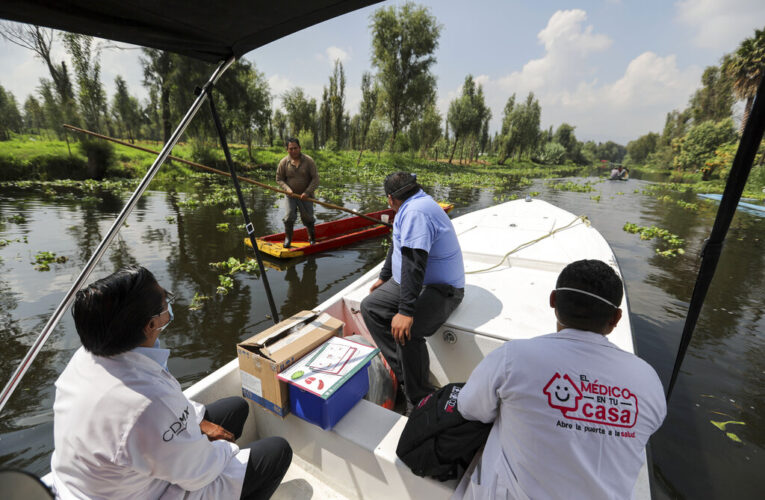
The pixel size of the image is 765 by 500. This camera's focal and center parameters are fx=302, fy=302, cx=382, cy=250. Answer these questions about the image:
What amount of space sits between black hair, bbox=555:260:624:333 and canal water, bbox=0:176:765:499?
147 cm

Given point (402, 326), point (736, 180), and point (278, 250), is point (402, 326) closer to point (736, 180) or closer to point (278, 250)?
point (736, 180)

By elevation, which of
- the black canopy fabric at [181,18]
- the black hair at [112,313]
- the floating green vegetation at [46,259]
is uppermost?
the black canopy fabric at [181,18]

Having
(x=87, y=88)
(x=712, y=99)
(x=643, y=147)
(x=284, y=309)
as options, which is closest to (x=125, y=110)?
(x=87, y=88)

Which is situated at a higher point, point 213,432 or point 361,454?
point 213,432

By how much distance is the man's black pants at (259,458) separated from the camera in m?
1.54

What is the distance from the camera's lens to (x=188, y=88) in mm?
19906

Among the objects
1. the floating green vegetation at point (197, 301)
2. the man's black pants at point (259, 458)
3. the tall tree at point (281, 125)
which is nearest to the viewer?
the man's black pants at point (259, 458)

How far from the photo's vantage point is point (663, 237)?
9.27 meters

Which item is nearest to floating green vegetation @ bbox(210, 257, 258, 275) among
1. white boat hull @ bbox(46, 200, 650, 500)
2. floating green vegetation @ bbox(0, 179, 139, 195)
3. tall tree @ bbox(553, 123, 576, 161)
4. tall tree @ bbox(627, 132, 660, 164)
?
white boat hull @ bbox(46, 200, 650, 500)

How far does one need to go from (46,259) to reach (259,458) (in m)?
7.52

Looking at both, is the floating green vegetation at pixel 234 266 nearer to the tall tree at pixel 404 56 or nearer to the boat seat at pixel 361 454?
the boat seat at pixel 361 454

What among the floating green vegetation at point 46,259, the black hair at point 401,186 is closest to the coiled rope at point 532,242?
the black hair at point 401,186

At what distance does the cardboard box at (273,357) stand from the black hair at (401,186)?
1.25 m

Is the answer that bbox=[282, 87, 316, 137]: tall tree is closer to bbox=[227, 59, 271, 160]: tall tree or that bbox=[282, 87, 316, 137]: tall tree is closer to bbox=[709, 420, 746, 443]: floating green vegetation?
bbox=[227, 59, 271, 160]: tall tree
